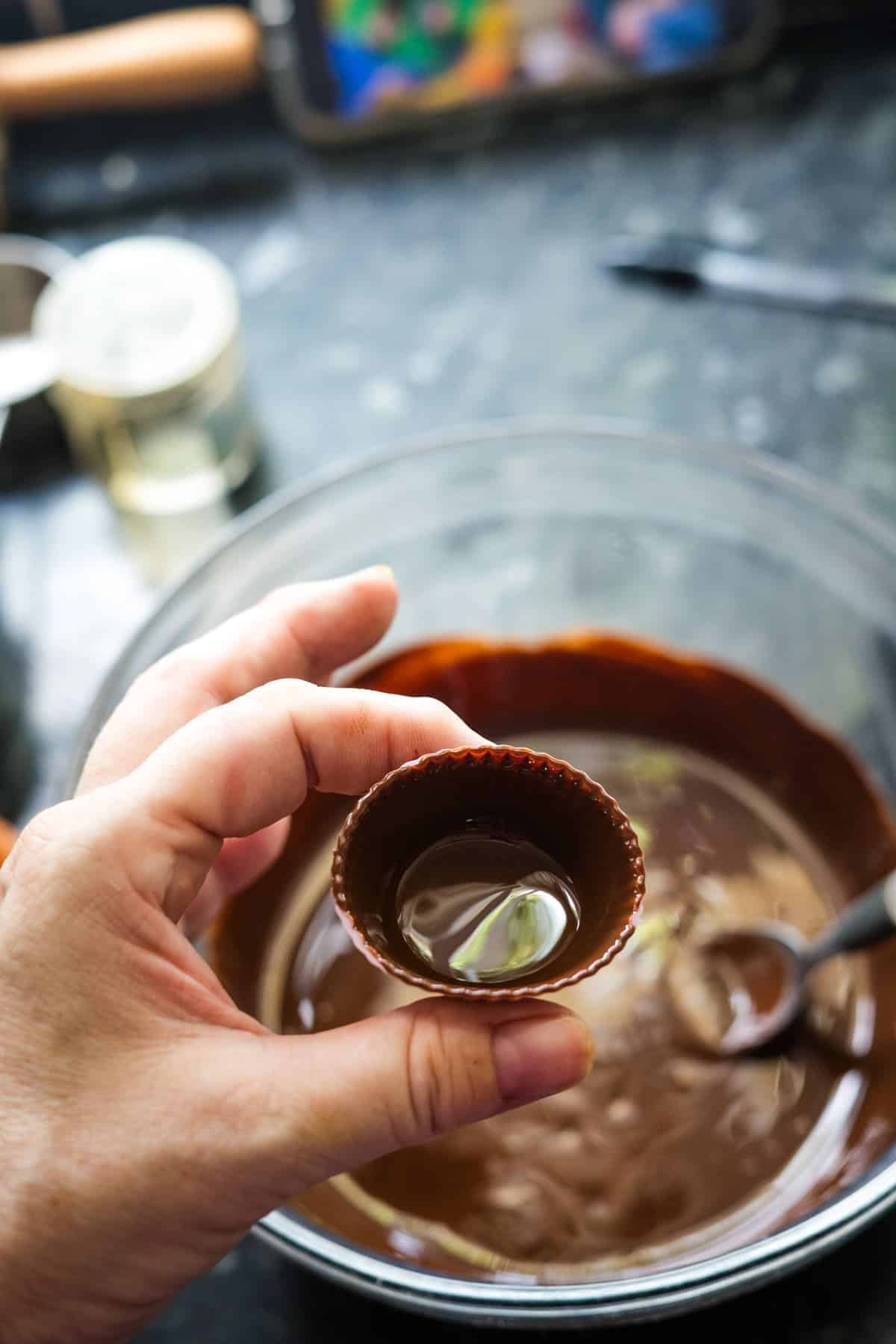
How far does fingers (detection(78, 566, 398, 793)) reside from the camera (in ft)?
2.58

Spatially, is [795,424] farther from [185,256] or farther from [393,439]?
[185,256]

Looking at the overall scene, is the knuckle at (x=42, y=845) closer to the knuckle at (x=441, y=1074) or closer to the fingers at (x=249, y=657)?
the fingers at (x=249, y=657)

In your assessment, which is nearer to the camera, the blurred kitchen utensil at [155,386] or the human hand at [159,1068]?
the human hand at [159,1068]

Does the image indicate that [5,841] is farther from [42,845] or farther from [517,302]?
[517,302]

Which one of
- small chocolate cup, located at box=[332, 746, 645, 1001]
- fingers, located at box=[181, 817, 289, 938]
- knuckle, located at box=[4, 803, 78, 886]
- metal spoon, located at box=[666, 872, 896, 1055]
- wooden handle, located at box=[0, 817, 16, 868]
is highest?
knuckle, located at box=[4, 803, 78, 886]

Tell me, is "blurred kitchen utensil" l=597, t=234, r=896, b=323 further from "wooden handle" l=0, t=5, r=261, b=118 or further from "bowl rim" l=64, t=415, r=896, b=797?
"wooden handle" l=0, t=5, r=261, b=118

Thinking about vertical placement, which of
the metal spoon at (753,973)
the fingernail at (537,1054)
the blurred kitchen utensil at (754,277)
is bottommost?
the metal spoon at (753,973)

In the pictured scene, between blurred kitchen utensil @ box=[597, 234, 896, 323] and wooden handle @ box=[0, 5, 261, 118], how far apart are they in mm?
505

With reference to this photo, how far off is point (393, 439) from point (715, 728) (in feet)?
1.58

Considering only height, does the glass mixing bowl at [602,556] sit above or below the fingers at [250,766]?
below

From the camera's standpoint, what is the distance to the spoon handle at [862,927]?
3.08 feet

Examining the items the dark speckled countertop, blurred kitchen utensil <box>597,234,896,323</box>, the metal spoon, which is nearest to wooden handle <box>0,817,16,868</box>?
the dark speckled countertop

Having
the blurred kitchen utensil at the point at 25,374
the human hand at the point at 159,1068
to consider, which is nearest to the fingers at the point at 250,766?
the human hand at the point at 159,1068

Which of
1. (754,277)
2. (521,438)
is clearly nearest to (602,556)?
(521,438)
